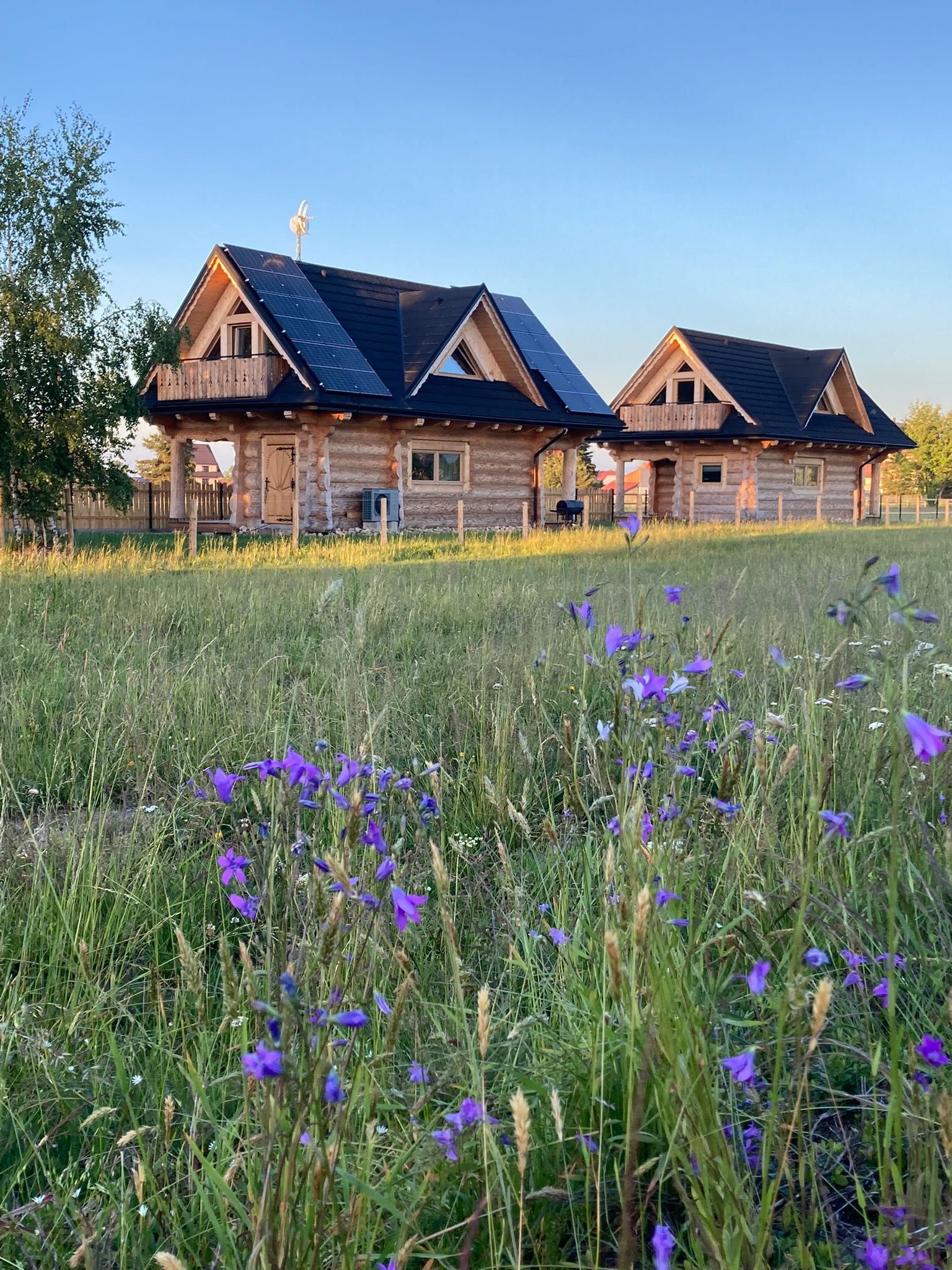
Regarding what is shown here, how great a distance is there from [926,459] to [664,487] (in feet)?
218

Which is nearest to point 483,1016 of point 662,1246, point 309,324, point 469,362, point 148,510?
point 662,1246

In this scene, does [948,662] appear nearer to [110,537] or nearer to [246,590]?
[246,590]

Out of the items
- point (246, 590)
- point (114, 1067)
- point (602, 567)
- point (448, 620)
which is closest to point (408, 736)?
point (114, 1067)

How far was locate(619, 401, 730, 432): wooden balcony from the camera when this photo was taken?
124ft

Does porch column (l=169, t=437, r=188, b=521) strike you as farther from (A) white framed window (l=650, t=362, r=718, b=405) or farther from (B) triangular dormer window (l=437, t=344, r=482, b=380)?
(A) white framed window (l=650, t=362, r=718, b=405)

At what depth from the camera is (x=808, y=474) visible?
1618 inches

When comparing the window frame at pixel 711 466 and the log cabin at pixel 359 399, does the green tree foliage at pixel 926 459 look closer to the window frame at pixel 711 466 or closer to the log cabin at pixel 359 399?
the window frame at pixel 711 466

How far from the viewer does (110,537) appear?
→ 2605 centimetres

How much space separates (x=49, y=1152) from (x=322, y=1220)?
91 cm

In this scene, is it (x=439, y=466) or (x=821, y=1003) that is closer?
(x=821, y=1003)

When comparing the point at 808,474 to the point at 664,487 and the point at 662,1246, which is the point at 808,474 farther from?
the point at 662,1246

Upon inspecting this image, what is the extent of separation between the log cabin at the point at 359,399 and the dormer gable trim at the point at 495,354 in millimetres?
44

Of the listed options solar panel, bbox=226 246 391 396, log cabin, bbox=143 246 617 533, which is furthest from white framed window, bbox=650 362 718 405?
solar panel, bbox=226 246 391 396

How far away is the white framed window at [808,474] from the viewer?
40688mm
